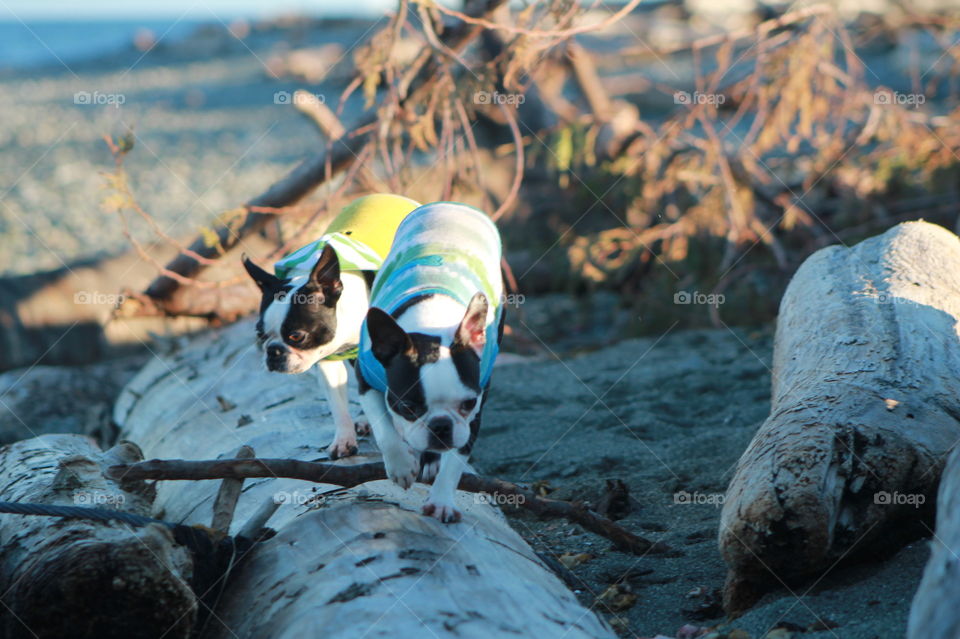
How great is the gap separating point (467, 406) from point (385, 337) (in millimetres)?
368

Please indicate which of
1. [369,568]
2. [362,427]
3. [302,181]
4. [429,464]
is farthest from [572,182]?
[369,568]

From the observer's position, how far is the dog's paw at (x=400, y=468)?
329 centimetres

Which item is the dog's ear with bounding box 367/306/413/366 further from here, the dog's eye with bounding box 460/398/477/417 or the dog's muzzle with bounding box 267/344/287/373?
the dog's muzzle with bounding box 267/344/287/373

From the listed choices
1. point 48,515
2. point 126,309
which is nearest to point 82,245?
point 126,309

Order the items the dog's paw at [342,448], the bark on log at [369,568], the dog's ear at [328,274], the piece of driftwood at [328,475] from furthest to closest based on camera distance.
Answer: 1. the dog's paw at [342,448]
2. the dog's ear at [328,274]
3. the piece of driftwood at [328,475]
4. the bark on log at [369,568]

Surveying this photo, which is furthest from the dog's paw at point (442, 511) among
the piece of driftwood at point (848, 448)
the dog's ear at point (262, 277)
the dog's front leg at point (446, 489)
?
the dog's ear at point (262, 277)

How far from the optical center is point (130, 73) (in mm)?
28906

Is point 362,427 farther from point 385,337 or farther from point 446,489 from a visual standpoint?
point 385,337

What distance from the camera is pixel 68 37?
63.2 meters

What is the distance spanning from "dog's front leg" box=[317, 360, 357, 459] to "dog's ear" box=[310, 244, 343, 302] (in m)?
0.32

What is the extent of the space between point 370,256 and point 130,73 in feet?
91.4

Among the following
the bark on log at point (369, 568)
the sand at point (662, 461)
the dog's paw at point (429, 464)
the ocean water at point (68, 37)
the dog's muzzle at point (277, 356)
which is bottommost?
the sand at point (662, 461)

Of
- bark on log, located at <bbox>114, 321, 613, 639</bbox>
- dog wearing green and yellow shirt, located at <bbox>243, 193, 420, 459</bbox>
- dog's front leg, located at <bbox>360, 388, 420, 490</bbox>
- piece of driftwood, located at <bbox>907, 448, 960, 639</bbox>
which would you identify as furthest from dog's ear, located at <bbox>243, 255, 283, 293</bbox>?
piece of driftwood, located at <bbox>907, 448, 960, 639</bbox>

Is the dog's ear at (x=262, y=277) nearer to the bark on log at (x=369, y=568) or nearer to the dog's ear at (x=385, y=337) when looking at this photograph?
the bark on log at (x=369, y=568)
